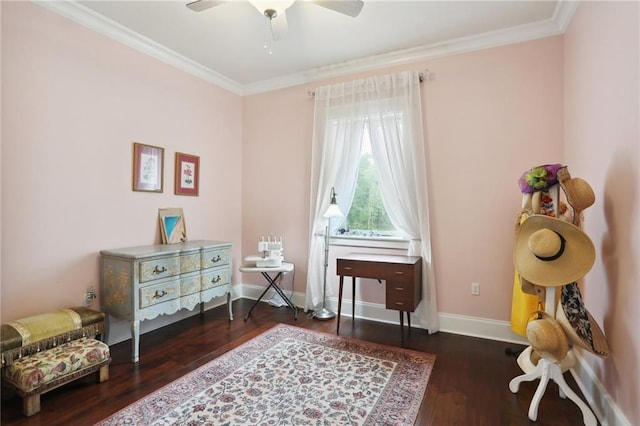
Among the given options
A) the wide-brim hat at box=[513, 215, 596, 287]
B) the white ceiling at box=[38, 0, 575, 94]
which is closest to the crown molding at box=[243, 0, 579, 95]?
the white ceiling at box=[38, 0, 575, 94]

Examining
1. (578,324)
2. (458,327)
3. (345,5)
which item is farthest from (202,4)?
(458,327)

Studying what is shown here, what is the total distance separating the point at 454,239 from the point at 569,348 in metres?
1.38

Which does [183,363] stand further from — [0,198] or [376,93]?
[376,93]

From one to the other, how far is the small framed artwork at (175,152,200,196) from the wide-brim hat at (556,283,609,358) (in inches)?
135

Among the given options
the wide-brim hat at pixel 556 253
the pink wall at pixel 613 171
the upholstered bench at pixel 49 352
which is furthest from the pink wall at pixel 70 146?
the pink wall at pixel 613 171

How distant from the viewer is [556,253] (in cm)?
177

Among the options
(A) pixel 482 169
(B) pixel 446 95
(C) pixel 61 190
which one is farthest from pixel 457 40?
(C) pixel 61 190

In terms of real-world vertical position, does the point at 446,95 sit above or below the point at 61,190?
above

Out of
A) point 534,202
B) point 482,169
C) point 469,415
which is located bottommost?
point 469,415

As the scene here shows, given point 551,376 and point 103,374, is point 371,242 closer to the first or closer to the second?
point 551,376

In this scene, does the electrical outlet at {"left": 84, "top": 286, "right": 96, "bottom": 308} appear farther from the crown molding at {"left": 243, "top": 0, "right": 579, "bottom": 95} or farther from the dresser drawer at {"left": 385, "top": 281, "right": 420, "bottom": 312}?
the crown molding at {"left": 243, "top": 0, "right": 579, "bottom": 95}

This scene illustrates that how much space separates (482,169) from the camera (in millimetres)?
2967

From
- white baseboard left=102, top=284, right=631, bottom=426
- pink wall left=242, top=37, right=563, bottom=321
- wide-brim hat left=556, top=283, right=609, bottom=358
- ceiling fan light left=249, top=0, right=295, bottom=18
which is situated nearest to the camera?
wide-brim hat left=556, top=283, right=609, bottom=358

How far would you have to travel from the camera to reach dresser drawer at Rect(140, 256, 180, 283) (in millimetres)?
2549
